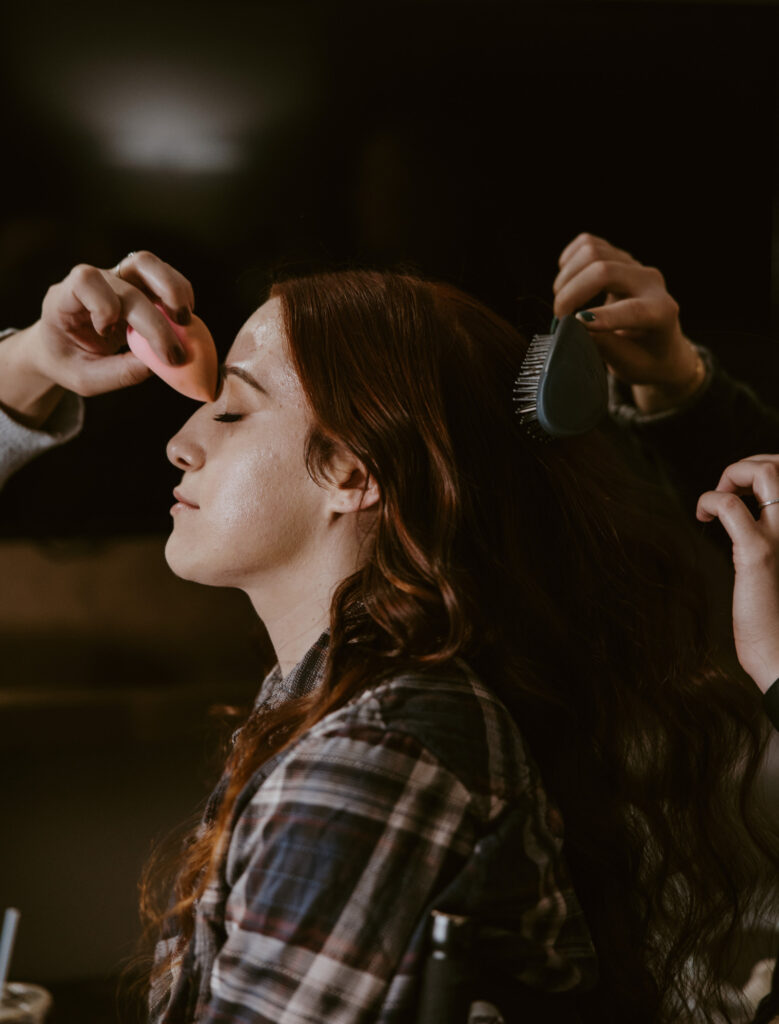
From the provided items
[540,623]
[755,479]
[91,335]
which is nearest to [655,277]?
[755,479]

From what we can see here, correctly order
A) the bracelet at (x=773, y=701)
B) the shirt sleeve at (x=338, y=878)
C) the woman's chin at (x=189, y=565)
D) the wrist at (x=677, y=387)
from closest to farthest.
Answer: the shirt sleeve at (x=338, y=878) → the bracelet at (x=773, y=701) → the woman's chin at (x=189, y=565) → the wrist at (x=677, y=387)

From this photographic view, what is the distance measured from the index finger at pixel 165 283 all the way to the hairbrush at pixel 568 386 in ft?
1.19

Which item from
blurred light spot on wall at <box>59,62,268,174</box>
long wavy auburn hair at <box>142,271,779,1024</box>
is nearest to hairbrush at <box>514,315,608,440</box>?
long wavy auburn hair at <box>142,271,779,1024</box>

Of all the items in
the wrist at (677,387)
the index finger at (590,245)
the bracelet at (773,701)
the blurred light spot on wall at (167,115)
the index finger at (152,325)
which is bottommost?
the bracelet at (773,701)

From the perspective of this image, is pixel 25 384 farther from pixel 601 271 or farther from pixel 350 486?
pixel 601 271

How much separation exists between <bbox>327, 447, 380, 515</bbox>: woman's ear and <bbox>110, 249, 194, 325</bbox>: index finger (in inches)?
8.9

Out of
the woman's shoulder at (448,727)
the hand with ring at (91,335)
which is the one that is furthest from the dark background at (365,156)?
the woman's shoulder at (448,727)

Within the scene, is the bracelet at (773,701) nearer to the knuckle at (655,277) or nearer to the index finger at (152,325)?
the knuckle at (655,277)

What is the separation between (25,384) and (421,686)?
649 millimetres

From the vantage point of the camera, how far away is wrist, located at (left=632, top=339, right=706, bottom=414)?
3.92ft

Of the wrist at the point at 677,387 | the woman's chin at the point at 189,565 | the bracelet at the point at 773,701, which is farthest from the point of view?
the wrist at the point at 677,387

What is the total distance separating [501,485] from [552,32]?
27.8 inches

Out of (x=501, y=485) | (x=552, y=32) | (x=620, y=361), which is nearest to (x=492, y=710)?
(x=501, y=485)

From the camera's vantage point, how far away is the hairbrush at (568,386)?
86 cm
